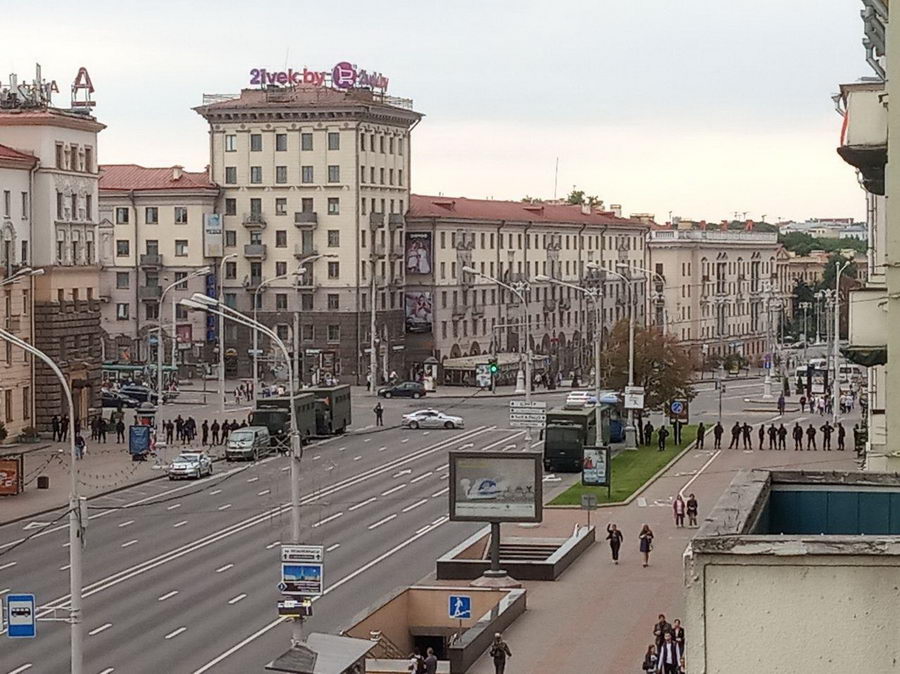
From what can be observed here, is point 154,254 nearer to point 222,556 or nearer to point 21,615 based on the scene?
point 222,556

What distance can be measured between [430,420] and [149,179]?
4327 cm

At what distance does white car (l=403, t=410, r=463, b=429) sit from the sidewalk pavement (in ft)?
84.4

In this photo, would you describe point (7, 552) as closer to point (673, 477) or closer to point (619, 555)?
point (619, 555)

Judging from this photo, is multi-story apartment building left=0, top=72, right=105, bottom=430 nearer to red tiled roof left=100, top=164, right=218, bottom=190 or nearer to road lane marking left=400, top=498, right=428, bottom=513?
road lane marking left=400, top=498, right=428, bottom=513

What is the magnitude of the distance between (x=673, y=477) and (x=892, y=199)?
5078 cm

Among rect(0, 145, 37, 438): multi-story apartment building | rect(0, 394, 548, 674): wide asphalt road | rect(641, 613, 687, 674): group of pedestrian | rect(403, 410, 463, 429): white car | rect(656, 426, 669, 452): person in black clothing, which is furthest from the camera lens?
rect(403, 410, 463, 429): white car

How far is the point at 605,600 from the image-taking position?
4416 cm

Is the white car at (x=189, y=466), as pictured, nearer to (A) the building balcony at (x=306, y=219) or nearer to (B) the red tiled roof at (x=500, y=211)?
(A) the building balcony at (x=306, y=219)

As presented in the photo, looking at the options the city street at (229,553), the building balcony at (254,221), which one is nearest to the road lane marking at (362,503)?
the city street at (229,553)

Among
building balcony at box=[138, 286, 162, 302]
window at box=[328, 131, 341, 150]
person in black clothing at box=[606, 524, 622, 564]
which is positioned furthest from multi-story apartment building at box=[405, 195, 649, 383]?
person in black clothing at box=[606, 524, 622, 564]

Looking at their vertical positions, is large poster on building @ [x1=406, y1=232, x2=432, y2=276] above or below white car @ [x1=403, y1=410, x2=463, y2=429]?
above

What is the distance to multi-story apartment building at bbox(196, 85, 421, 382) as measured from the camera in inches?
4818

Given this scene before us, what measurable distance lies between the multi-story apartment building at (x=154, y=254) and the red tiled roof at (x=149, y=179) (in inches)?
2.5

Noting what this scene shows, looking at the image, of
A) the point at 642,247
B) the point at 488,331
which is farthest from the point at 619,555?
the point at 642,247
